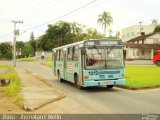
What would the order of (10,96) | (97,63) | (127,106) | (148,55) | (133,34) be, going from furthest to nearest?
(133,34) < (148,55) < (97,63) < (10,96) < (127,106)

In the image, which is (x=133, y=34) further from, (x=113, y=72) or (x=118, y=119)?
(x=118, y=119)

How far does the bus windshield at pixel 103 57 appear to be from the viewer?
63.0ft

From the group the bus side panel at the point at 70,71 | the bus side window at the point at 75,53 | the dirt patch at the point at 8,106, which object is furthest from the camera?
the bus side panel at the point at 70,71

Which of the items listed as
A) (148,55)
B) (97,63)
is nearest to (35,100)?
(97,63)

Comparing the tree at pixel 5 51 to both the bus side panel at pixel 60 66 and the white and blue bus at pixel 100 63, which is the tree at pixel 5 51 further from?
the white and blue bus at pixel 100 63

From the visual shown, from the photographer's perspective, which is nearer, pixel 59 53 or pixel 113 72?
pixel 113 72

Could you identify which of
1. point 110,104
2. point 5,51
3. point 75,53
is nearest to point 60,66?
point 75,53

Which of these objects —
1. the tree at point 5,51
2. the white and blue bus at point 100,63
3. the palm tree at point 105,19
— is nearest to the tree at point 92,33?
the palm tree at point 105,19

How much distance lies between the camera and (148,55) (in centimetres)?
8438

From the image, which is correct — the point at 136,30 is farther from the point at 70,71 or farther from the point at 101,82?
the point at 101,82

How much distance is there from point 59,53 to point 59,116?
15.7 meters

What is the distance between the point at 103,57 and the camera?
63.1 ft

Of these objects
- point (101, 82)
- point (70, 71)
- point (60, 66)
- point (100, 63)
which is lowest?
point (101, 82)

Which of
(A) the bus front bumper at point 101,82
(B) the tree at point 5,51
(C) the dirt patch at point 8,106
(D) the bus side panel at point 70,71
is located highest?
(B) the tree at point 5,51
